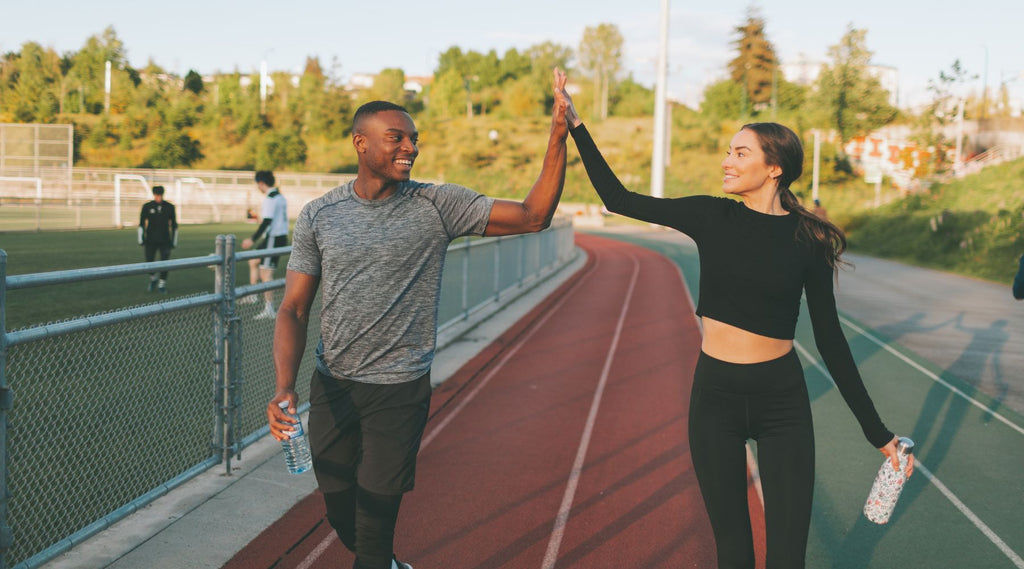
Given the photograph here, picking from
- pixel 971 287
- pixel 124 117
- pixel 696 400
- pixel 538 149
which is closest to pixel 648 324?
pixel 696 400

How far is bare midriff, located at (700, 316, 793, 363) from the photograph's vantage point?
2963 mm

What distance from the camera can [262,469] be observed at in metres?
5.89

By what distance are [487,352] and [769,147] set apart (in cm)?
818

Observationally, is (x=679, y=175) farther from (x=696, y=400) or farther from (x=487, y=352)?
(x=696, y=400)

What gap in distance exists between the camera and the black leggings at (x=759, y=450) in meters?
2.93

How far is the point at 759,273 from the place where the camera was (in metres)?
2.92

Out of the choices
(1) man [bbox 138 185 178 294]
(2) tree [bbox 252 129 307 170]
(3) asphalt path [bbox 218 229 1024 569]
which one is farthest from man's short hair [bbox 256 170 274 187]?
(2) tree [bbox 252 129 307 170]

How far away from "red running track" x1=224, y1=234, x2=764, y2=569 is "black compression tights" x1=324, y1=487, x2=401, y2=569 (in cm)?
125

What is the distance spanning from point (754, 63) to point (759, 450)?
10120 cm

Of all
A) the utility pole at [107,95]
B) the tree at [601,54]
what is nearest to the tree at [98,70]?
the utility pole at [107,95]

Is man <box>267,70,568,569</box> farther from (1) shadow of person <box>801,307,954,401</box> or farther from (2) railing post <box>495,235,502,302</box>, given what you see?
(2) railing post <box>495,235,502,302</box>

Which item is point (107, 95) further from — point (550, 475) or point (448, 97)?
point (550, 475)

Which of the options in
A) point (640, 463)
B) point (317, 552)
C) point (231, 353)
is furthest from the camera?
point (640, 463)

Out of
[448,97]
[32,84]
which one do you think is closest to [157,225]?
[32,84]
